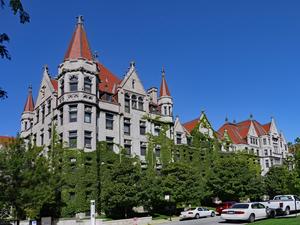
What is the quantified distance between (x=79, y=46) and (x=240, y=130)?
4161cm

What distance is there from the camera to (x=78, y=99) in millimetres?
45406

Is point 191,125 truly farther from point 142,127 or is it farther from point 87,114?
point 87,114

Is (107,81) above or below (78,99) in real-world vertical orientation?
above

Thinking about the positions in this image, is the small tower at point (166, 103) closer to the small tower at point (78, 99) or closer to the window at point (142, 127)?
the window at point (142, 127)

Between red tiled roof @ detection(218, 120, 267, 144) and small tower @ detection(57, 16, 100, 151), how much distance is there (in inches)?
1362

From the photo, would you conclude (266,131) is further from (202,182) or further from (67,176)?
(67,176)

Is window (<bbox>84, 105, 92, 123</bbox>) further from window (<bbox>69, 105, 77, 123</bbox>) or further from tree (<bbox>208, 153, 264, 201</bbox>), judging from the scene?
tree (<bbox>208, 153, 264, 201</bbox>)

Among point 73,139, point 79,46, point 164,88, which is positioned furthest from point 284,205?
point 79,46

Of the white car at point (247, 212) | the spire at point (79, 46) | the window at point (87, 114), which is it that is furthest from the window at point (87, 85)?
the white car at point (247, 212)

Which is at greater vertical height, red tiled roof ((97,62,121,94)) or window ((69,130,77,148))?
red tiled roof ((97,62,121,94))

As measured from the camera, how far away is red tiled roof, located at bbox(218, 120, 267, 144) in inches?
2928

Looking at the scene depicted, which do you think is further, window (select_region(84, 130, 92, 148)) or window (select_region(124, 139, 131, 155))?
window (select_region(124, 139, 131, 155))

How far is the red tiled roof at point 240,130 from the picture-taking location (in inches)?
2928

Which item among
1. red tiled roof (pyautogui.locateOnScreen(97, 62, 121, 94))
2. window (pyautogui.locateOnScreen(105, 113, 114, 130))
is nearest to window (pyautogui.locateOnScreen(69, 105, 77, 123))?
window (pyautogui.locateOnScreen(105, 113, 114, 130))
